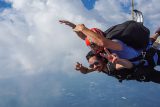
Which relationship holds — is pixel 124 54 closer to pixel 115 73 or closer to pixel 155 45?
pixel 115 73

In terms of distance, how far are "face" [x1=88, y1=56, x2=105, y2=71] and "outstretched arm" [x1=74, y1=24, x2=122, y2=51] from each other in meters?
1.10

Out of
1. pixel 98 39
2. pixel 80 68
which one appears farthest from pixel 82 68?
pixel 98 39

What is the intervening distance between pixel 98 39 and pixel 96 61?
1.41 metres

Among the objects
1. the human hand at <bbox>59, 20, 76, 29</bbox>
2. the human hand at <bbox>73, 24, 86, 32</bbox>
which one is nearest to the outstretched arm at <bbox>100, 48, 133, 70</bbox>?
the human hand at <bbox>73, 24, 86, 32</bbox>

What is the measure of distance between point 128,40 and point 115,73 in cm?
97

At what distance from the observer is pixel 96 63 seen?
669 centimetres

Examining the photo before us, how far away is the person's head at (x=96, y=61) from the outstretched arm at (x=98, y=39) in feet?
3.46

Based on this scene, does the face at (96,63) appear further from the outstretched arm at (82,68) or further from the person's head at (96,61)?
the outstretched arm at (82,68)

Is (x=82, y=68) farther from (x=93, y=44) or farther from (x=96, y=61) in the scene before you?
(x=93, y=44)

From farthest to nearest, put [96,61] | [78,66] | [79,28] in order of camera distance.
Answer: [78,66]
[96,61]
[79,28]

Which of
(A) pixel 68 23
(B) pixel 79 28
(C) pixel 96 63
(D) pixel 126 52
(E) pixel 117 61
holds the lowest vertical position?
(E) pixel 117 61

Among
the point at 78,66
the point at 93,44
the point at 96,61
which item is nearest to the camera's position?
the point at 93,44

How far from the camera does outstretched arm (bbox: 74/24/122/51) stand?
5309mm

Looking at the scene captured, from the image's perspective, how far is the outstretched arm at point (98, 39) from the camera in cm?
531
